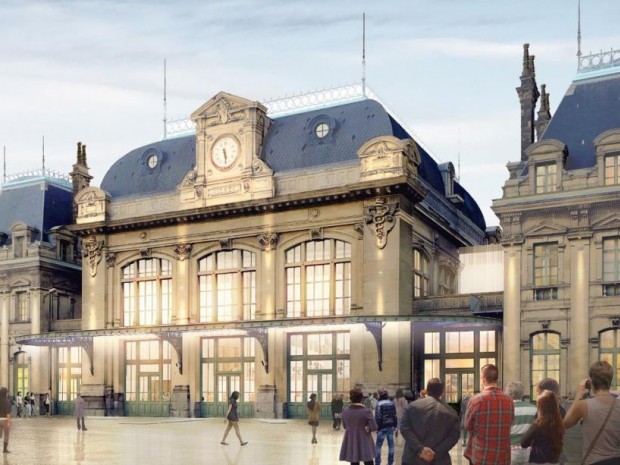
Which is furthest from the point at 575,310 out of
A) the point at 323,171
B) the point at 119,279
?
the point at 119,279

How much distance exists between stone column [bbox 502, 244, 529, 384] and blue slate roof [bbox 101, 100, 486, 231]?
967 centimetres

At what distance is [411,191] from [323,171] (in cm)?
491

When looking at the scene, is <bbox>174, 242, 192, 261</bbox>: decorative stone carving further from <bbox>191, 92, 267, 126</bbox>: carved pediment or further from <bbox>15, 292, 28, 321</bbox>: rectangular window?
<bbox>15, 292, 28, 321</bbox>: rectangular window

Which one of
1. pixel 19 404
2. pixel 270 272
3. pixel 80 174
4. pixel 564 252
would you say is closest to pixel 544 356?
pixel 564 252

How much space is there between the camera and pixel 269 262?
47.4m

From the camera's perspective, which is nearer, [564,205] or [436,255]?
[564,205]

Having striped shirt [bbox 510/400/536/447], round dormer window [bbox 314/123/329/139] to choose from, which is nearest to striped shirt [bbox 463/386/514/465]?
striped shirt [bbox 510/400/536/447]

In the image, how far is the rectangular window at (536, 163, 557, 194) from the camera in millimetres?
40312

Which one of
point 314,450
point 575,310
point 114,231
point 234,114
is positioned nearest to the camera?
point 314,450

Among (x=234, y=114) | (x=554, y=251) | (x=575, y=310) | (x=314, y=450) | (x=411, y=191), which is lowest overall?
(x=314, y=450)

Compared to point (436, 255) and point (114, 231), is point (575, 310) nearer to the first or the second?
point (436, 255)

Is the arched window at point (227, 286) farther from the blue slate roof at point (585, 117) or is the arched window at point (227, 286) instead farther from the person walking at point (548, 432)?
the person walking at point (548, 432)

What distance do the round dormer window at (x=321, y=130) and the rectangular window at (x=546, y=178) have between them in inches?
494

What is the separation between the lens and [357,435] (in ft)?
48.0
